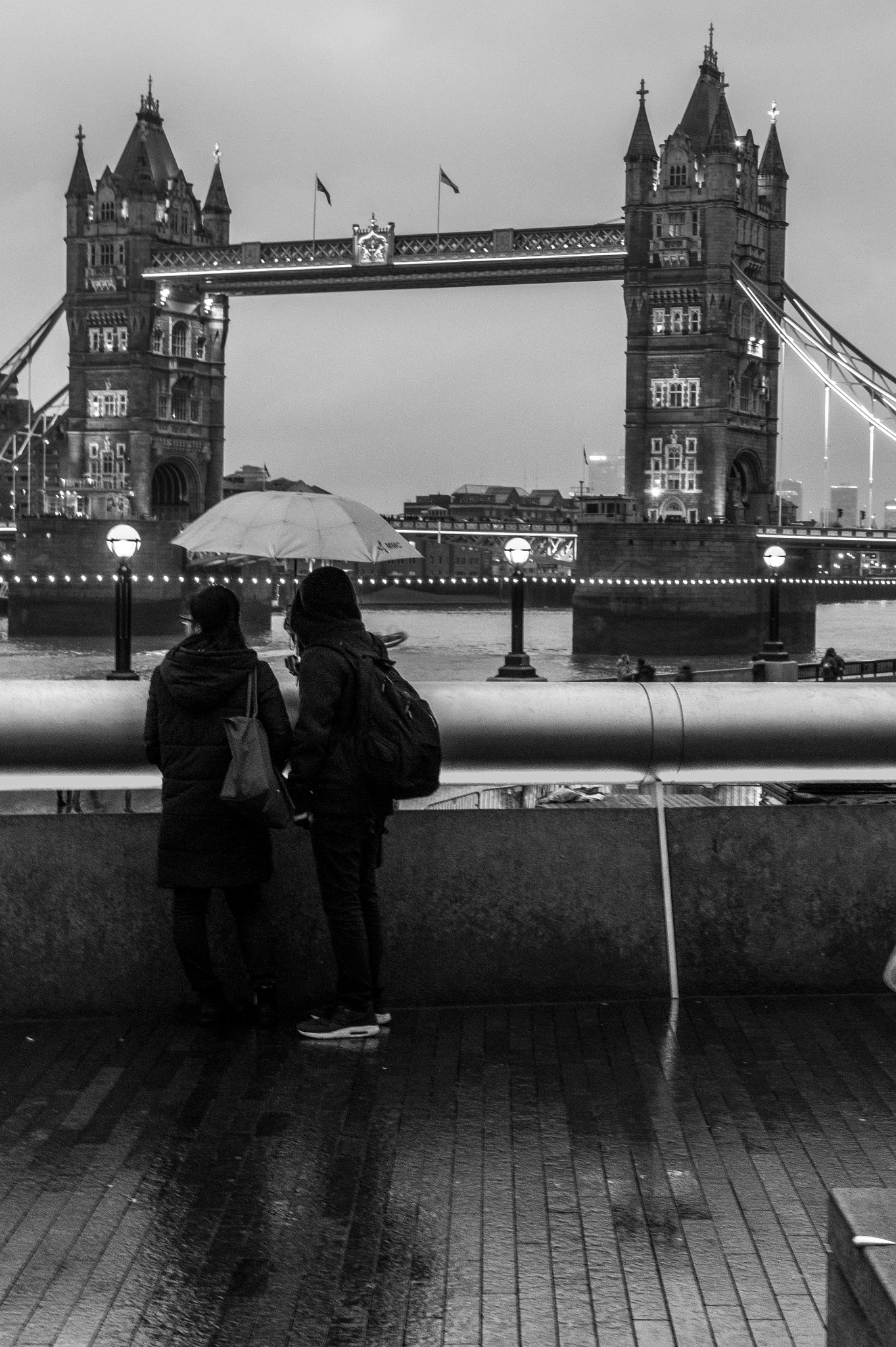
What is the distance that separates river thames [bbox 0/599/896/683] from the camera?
1695 inches

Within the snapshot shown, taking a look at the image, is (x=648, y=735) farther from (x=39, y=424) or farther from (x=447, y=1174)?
(x=39, y=424)

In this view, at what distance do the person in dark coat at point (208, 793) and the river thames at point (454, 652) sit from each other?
25159 millimetres

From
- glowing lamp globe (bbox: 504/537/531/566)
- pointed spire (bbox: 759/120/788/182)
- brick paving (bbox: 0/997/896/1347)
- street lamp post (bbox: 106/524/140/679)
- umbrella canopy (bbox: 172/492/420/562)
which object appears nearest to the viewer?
brick paving (bbox: 0/997/896/1347)

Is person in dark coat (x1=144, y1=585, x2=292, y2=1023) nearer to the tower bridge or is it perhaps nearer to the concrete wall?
the concrete wall

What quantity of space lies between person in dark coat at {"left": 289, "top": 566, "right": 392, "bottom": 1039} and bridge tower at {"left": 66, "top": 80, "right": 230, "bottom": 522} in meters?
59.8

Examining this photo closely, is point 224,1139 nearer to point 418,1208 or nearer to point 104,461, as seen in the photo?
point 418,1208

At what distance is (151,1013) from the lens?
155 inches

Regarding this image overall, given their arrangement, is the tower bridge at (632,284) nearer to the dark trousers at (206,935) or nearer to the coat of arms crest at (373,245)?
the coat of arms crest at (373,245)

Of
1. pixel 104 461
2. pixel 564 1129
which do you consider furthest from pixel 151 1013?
pixel 104 461

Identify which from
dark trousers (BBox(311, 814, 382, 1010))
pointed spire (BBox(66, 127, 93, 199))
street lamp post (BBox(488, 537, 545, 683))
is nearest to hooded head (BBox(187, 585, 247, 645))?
dark trousers (BBox(311, 814, 382, 1010))

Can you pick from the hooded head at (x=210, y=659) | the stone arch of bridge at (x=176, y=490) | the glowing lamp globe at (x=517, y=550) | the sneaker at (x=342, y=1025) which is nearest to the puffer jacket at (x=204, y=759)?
the hooded head at (x=210, y=659)

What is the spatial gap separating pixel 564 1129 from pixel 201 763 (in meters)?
1.18

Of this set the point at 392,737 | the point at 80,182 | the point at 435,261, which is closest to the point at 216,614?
the point at 392,737

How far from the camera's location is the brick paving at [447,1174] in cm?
244
